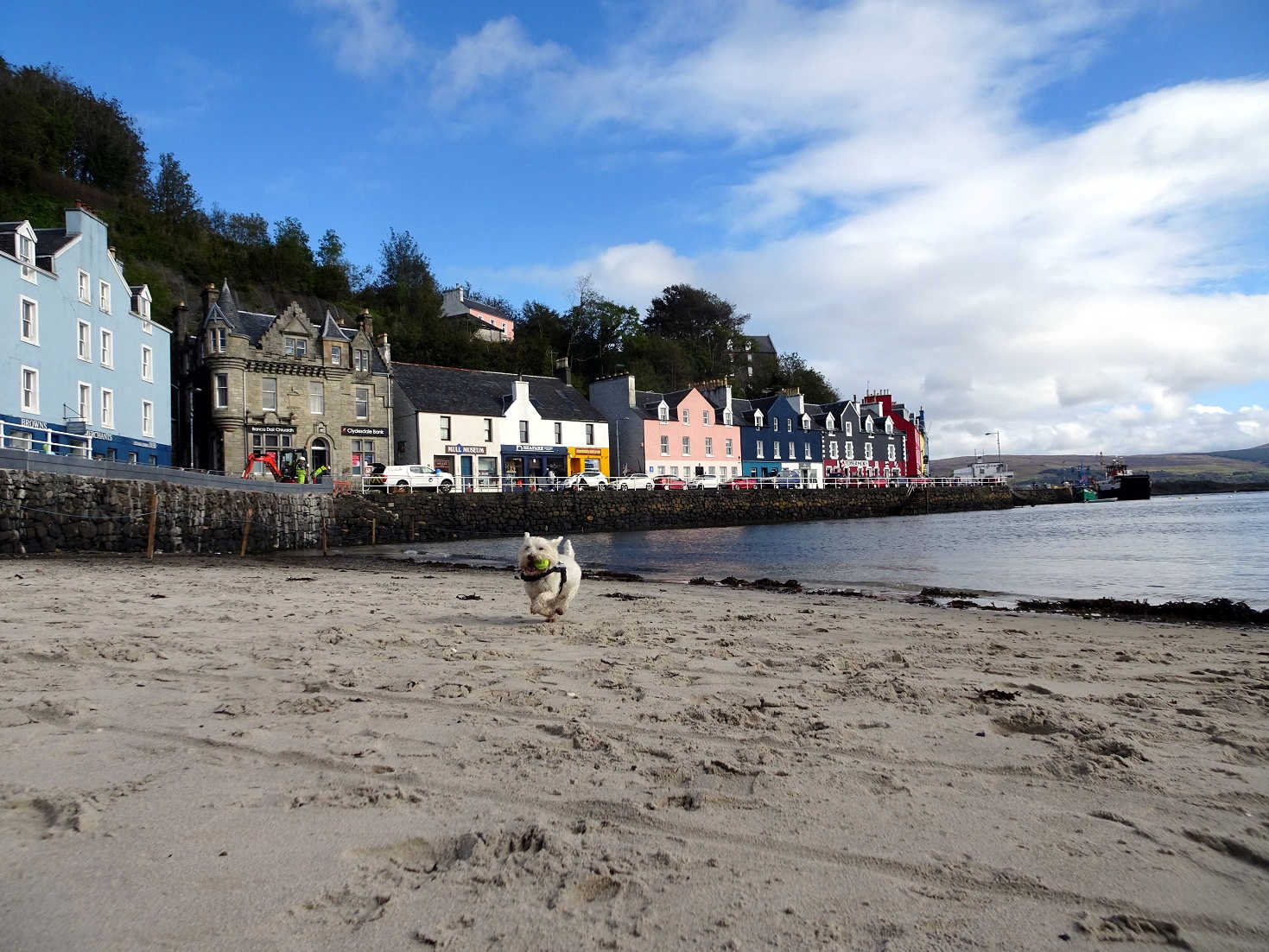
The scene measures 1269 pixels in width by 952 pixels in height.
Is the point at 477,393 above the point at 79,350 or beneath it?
above

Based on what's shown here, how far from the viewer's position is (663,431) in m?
62.4

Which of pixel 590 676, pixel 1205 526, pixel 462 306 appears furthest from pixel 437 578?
pixel 462 306

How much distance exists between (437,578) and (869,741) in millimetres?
14302

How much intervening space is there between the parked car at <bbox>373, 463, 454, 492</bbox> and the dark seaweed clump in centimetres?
3159

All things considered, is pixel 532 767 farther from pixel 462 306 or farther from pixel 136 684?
pixel 462 306

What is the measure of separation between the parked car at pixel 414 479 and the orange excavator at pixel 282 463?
379 cm

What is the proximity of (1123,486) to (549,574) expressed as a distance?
99.7m

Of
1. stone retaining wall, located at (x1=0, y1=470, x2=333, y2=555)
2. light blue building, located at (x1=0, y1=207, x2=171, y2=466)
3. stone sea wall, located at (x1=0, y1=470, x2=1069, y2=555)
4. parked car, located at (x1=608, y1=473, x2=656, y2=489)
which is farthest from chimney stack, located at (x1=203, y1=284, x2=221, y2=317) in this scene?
parked car, located at (x1=608, y1=473, x2=656, y2=489)

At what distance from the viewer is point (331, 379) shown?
1838 inches

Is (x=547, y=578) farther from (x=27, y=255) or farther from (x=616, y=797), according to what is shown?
(x=27, y=255)

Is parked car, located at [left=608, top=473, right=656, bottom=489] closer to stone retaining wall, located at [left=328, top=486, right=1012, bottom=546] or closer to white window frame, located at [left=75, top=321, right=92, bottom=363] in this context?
stone retaining wall, located at [left=328, top=486, right=1012, bottom=546]

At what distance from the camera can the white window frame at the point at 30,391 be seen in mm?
29047

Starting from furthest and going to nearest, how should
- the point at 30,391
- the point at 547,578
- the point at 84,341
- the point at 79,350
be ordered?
the point at 84,341
the point at 79,350
the point at 30,391
the point at 547,578

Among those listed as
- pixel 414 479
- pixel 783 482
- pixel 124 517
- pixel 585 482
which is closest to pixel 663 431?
pixel 783 482
